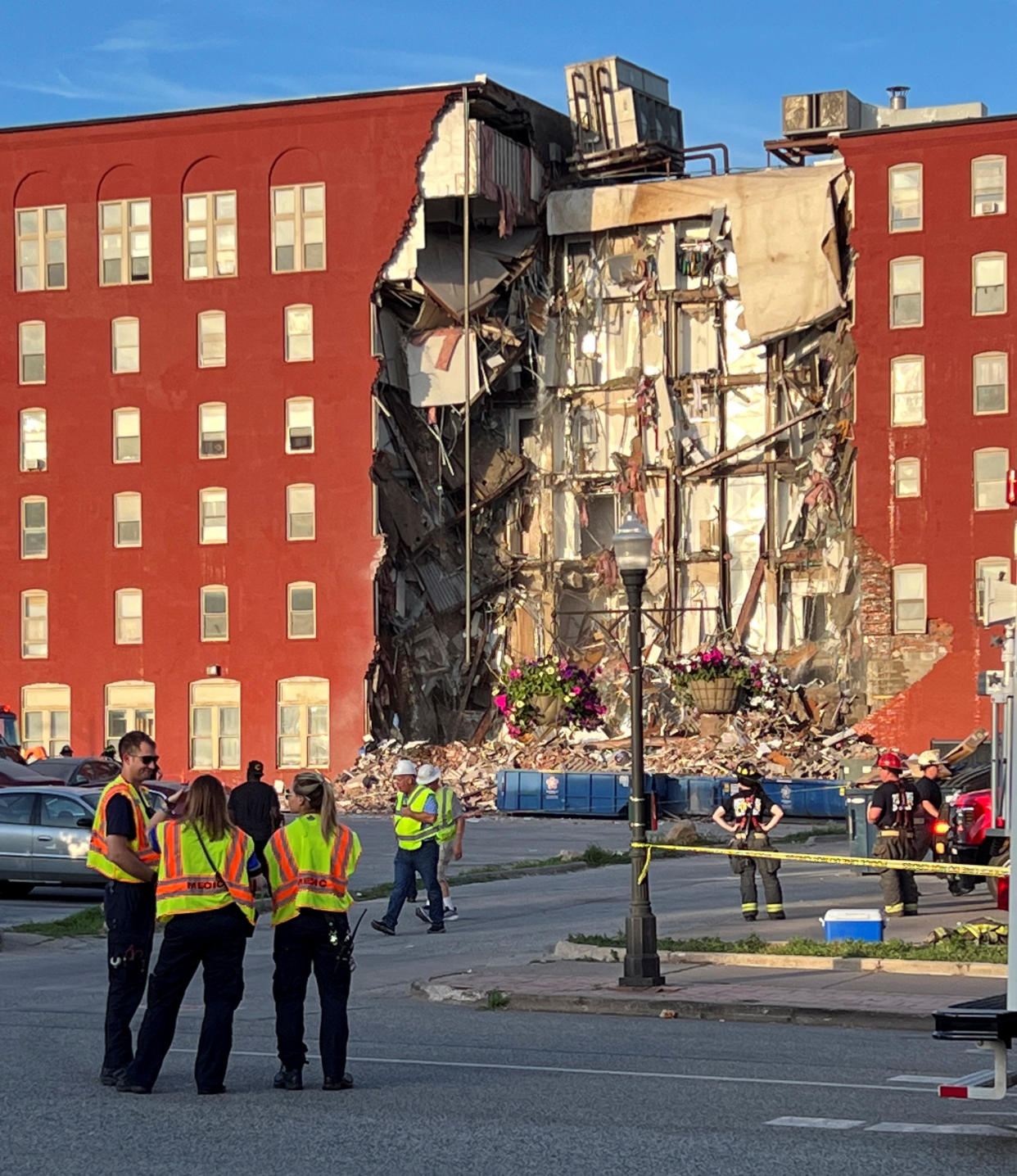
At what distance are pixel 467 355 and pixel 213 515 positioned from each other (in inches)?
345

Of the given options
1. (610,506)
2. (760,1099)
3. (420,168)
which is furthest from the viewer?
(610,506)

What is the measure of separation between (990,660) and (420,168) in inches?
816

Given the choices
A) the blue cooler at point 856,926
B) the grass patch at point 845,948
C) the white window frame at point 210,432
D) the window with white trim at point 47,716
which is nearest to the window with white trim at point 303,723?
the window with white trim at point 47,716

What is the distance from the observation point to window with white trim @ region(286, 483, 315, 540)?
59469 millimetres

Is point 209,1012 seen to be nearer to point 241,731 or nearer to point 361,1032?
point 361,1032

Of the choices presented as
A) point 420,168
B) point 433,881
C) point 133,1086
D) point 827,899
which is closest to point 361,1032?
point 133,1086

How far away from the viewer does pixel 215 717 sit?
59.8 m

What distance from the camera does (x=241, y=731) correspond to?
195ft

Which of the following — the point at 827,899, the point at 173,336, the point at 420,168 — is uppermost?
the point at 420,168

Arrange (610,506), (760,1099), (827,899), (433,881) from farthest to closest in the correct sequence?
(610,506)
(827,899)
(433,881)
(760,1099)

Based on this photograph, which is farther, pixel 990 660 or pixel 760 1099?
pixel 990 660

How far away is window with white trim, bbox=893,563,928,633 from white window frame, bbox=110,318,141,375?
2304 centimetres

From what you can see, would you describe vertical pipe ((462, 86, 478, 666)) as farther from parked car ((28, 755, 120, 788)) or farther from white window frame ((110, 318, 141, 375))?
parked car ((28, 755, 120, 788))

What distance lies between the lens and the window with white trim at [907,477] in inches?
2190
